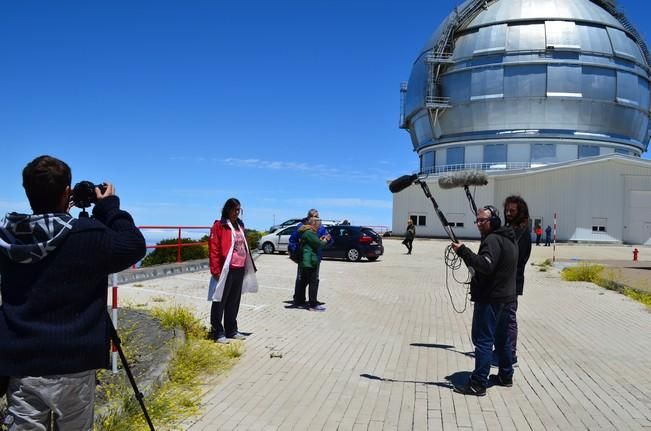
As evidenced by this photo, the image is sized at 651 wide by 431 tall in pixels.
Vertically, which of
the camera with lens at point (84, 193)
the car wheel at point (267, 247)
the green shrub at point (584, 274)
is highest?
the camera with lens at point (84, 193)

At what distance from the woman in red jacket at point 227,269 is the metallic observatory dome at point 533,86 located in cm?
4422

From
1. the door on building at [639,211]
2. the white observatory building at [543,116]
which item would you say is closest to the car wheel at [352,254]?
the white observatory building at [543,116]

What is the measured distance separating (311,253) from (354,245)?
12766mm

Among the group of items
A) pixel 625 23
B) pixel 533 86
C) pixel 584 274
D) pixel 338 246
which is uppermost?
pixel 625 23

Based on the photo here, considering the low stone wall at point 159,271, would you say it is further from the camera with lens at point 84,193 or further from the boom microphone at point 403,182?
the camera with lens at point 84,193

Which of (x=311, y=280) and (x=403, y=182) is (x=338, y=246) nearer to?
(x=311, y=280)

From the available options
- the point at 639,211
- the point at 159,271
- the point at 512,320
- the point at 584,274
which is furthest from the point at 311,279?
the point at 639,211

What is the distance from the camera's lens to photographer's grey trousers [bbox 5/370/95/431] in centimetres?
272

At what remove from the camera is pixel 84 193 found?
123 inches

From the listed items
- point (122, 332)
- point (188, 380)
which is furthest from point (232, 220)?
point (188, 380)

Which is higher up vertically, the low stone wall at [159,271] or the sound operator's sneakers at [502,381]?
the low stone wall at [159,271]

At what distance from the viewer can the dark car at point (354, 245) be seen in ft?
75.5

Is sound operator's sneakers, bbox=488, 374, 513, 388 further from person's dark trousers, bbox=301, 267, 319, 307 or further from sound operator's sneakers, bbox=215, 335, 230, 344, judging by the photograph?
person's dark trousers, bbox=301, 267, 319, 307

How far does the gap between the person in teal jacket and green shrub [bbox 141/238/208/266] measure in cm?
756
